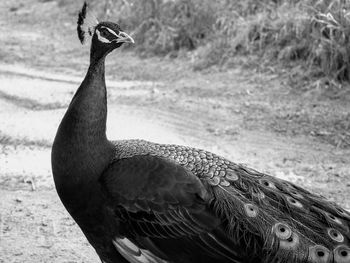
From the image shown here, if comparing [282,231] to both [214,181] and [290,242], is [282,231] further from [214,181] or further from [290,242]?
[214,181]

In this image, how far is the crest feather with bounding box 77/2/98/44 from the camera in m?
3.45

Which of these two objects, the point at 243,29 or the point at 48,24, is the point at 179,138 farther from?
the point at 48,24

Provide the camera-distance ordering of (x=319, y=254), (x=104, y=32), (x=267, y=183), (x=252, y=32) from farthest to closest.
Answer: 1. (x=252, y=32)
2. (x=104, y=32)
3. (x=267, y=183)
4. (x=319, y=254)

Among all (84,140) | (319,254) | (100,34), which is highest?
(100,34)

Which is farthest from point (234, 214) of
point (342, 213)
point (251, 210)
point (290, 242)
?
point (342, 213)

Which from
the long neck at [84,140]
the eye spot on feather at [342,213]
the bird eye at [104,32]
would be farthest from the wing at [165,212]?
the bird eye at [104,32]

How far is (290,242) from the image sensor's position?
296cm

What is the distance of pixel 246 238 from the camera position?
2.97m

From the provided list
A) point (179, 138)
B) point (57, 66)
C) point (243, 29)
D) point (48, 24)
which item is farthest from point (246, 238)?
point (48, 24)

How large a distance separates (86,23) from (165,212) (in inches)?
48.9

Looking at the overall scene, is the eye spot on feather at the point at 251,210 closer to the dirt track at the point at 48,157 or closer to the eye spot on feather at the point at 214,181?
the eye spot on feather at the point at 214,181

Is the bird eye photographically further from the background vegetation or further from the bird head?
the background vegetation

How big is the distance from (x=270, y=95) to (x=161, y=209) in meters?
5.46

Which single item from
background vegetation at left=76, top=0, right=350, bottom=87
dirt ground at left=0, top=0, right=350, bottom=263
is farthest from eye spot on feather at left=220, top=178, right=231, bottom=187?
background vegetation at left=76, top=0, right=350, bottom=87
